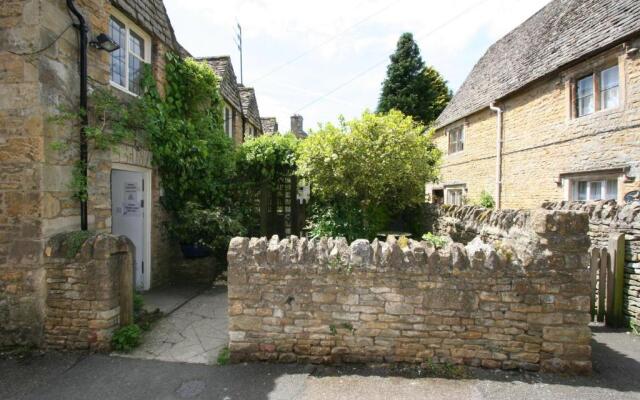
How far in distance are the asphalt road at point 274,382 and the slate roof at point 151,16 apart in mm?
5656

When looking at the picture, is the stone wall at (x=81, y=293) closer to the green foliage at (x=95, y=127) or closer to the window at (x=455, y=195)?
the green foliage at (x=95, y=127)

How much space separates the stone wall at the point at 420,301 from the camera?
362cm

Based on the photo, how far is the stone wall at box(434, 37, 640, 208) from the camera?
7.72m

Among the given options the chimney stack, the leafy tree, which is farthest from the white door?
the chimney stack

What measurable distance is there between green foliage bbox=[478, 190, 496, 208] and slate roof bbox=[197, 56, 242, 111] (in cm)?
1040

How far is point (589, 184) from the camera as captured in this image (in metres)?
9.01

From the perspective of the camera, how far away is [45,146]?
4137 millimetres

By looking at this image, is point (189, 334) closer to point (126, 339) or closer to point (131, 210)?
point (126, 339)

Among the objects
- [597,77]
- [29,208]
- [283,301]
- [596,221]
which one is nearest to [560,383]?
[283,301]

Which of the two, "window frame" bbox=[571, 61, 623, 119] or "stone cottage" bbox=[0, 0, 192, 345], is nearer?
"stone cottage" bbox=[0, 0, 192, 345]

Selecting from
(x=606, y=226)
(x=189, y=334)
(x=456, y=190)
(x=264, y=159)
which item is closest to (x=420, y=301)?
(x=189, y=334)

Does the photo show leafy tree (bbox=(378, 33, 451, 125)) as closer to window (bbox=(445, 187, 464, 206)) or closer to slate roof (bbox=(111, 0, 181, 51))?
window (bbox=(445, 187, 464, 206))

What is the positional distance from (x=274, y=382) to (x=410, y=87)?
24744 millimetres

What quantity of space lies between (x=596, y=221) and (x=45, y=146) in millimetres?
8431
